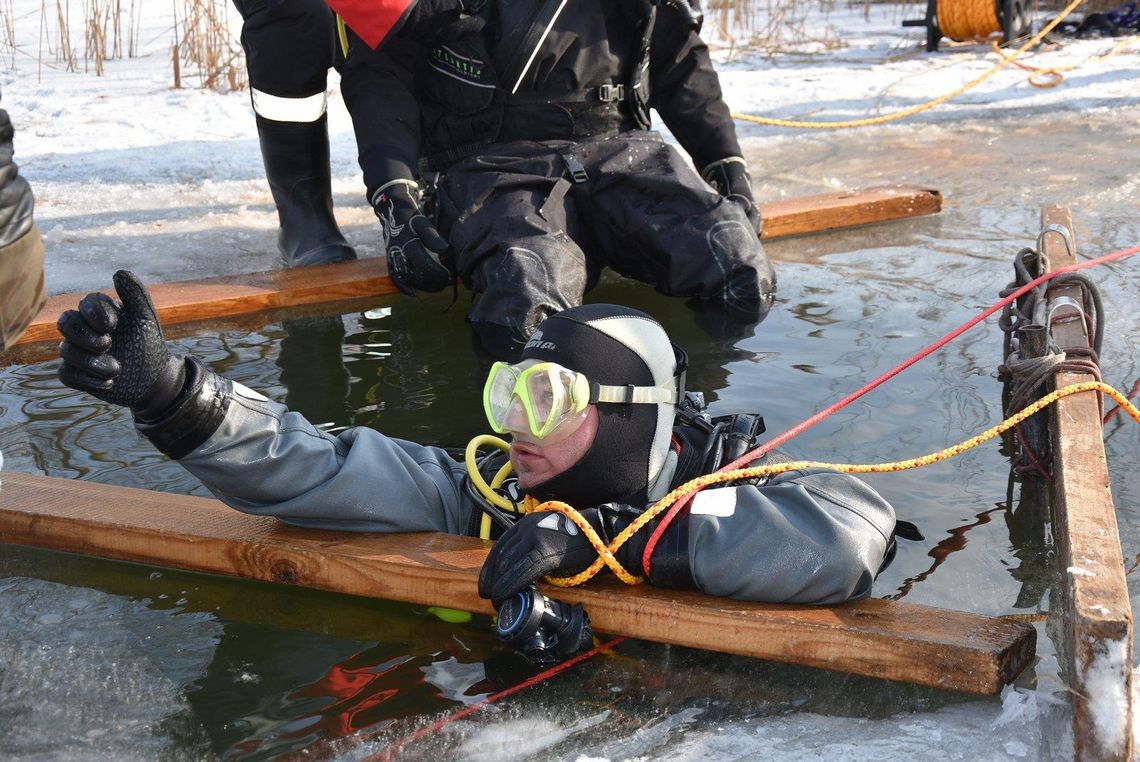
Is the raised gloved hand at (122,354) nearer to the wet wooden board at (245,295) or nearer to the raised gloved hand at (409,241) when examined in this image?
the raised gloved hand at (409,241)

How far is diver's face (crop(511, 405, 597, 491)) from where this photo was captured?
230cm

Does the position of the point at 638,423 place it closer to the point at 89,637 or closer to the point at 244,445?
the point at 244,445

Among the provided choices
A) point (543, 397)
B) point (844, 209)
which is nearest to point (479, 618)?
point (543, 397)

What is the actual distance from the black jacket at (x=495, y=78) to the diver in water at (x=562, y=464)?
62.2 inches

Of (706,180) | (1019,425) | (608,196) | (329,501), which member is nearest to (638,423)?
(329,501)

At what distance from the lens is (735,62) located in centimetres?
970

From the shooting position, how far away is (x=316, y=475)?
2412 millimetres

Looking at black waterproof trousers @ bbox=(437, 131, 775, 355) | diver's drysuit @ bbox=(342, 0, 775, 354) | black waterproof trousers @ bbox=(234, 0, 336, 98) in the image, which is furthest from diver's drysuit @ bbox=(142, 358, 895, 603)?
black waterproof trousers @ bbox=(234, 0, 336, 98)

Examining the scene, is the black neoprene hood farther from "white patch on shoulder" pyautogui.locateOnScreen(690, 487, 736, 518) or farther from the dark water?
the dark water

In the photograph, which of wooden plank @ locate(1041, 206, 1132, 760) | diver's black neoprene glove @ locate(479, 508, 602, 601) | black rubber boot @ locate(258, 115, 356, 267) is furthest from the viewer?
black rubber boot @ locate(258, 115, 356, 267)

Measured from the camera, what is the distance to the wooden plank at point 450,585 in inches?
81.0

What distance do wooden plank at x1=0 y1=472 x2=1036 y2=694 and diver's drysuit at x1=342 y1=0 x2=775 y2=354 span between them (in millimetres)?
1315

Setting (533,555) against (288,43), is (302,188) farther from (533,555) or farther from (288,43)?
(533,555)

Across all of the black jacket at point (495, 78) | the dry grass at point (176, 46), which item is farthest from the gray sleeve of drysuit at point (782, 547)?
the dry grass at point (176, 46)
